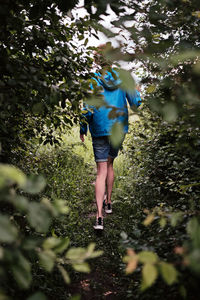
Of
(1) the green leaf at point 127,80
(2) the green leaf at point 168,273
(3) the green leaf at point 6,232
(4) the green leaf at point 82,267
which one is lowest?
(4) the green leaf at point 82,267

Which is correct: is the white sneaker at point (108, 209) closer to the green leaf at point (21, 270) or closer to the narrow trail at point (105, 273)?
the narrow trail at point (105, 273)

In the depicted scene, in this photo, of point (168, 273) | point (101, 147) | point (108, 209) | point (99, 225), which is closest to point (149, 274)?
point (168, 273)

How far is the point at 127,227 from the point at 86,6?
2592mm

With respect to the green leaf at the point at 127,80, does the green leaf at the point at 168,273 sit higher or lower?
lower

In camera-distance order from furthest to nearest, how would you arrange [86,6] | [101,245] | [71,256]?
1. [101,245]
2. [86,6]
3. [71,256]

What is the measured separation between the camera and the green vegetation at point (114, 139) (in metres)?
0.85

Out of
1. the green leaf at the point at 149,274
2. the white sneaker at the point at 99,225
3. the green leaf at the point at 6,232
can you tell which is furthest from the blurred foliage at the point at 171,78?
the white sneaker at the point at 99,225

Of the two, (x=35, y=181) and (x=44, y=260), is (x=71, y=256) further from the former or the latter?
(x=35, y=181)

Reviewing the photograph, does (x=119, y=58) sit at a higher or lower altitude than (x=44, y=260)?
higher

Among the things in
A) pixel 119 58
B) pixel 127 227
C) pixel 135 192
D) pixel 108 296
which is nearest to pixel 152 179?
pixel 135 192

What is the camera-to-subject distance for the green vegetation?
852 millimetres

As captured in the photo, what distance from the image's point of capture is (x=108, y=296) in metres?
2.36

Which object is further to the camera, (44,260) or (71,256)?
(71,256)

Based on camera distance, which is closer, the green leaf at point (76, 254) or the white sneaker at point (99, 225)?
the green leaf at point (76, 254)
